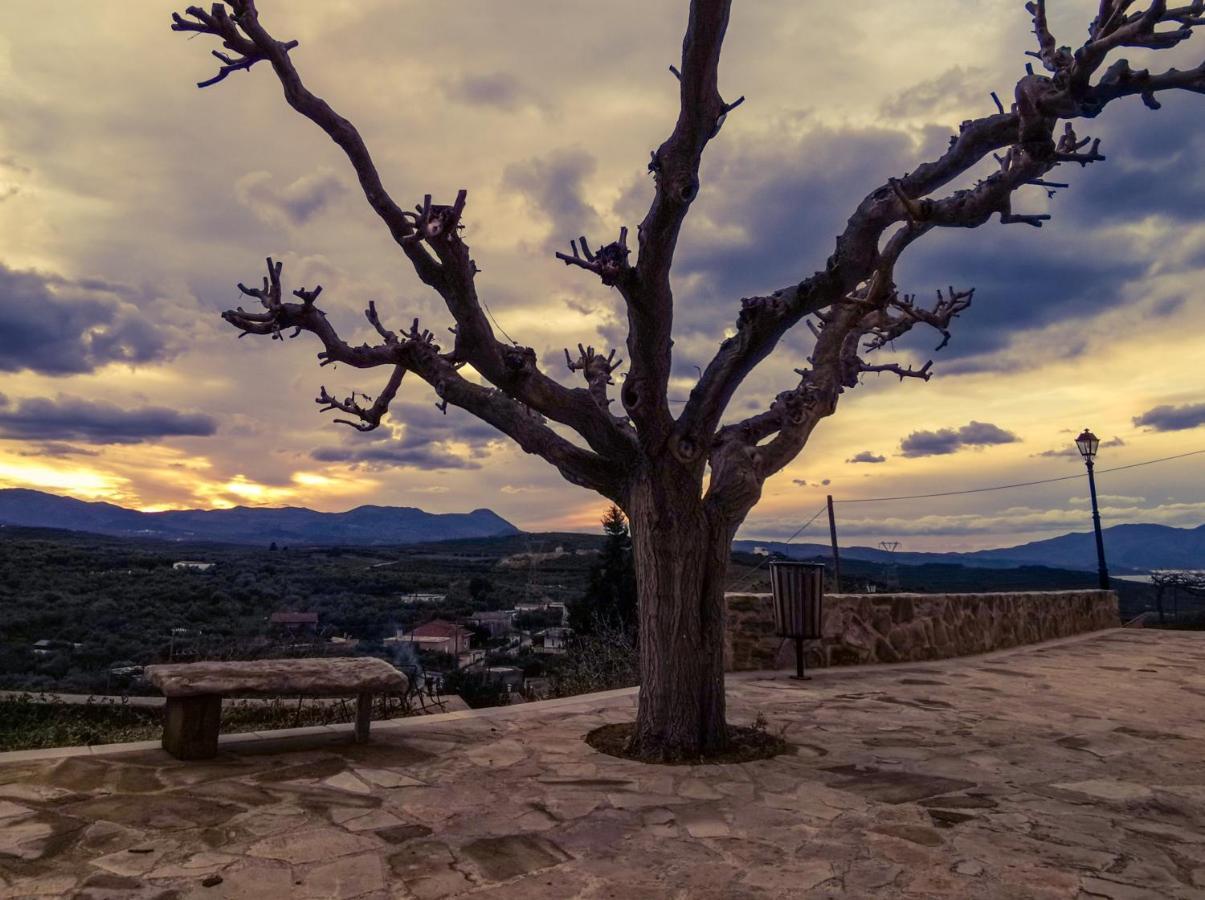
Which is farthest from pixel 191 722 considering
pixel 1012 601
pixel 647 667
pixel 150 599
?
pixel 150 599

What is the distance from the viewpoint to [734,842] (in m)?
3.58

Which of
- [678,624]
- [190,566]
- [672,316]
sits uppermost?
[672,316]

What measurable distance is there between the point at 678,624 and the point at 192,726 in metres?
3.05

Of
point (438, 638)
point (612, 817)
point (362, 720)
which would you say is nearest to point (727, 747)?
point (612, 817)

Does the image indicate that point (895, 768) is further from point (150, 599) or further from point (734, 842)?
point (150, 599)

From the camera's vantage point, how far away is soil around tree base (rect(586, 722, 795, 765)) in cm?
502

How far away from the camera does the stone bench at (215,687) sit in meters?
4.55

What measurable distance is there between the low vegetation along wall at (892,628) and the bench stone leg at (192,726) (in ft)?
18.7

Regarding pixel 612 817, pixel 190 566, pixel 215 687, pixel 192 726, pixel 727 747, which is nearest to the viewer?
pixel 612 817

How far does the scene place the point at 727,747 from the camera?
17.1 feet

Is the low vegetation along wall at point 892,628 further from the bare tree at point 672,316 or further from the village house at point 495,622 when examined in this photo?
the village house at point 495,622

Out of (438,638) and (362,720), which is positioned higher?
(362,720)

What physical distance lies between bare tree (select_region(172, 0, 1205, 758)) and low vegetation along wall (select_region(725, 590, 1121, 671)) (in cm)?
380

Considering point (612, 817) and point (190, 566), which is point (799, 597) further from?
point (190, 566)
